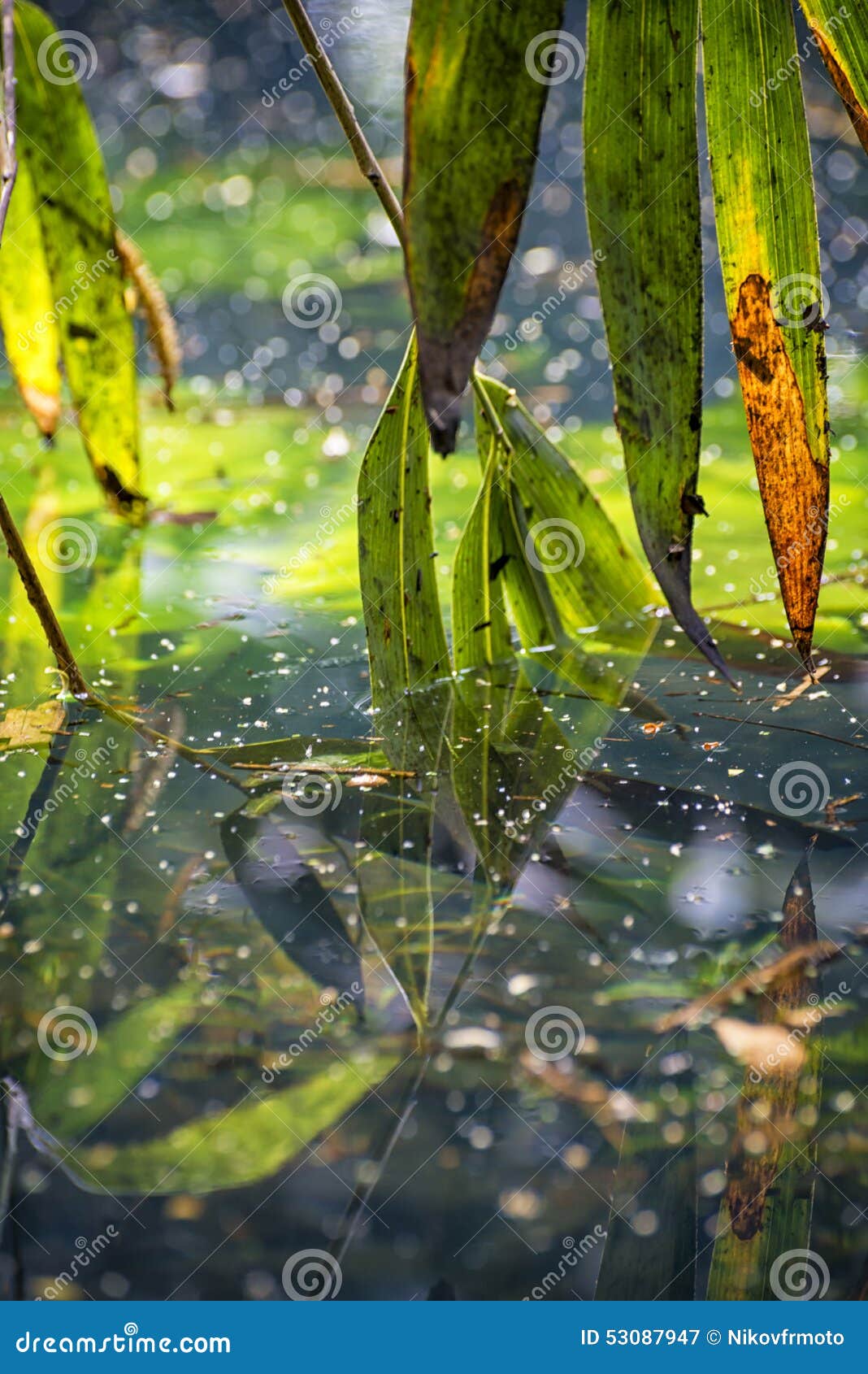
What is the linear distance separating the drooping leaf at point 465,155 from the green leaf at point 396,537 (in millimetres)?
395

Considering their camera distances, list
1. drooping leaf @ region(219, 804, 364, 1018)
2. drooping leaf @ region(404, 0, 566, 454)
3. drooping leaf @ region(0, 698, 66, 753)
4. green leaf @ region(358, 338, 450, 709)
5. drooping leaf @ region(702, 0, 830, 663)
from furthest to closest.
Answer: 1. drooping leaf @ region(0, 698, 66, 753)
2. green leaf @ region(358, 338, 450, 709)
3. drooping leaf @ region(219, 804, 364, 1018)
4. drooping leaf @ region(702, 0, 830, 663)
5. drooping leaf @ region(404, 0, 566, 454)

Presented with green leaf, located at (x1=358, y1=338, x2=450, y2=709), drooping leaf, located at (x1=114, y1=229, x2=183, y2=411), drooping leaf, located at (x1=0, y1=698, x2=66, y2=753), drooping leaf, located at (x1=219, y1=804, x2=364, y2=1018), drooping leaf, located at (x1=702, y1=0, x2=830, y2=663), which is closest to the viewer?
drooping leaf, located at (x1=702, y1=0, x2=830, y2=663)

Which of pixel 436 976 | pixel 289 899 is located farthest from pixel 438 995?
pixel 289 899

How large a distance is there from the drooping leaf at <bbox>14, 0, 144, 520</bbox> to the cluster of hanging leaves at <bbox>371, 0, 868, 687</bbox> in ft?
1.89

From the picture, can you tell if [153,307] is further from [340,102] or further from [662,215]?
[662,215]

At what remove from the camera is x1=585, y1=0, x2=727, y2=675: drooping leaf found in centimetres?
57

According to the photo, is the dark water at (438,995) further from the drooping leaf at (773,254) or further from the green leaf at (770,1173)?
the drooping leaf at (773,254)

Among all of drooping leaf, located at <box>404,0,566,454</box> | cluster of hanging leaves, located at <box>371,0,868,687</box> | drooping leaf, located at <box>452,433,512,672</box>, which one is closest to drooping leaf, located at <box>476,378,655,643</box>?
drooping leaf, located at <box>452,433,512,672</box>

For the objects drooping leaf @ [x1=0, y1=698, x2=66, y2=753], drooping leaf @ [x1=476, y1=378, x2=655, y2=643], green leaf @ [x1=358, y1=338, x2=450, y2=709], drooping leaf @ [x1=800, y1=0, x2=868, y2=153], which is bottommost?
drooping leaf @ [x1=0, y1=698, x2=66, y2=753]

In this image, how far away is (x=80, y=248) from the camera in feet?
3.37

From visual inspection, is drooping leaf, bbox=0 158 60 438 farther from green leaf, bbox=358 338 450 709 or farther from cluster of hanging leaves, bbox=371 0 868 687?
cluster of hanging leaves, bbox=371 0 868 687

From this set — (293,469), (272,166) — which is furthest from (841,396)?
(272,166)

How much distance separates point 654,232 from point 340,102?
0.66 ft

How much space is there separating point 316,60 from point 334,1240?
23.6 inches
